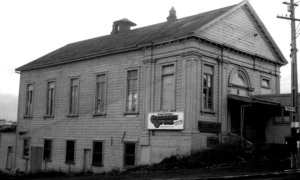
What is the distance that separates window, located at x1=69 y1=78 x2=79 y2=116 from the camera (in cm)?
3250

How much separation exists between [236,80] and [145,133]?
6.77 metres

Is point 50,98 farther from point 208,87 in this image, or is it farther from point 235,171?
point 235,171

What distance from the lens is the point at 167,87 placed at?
86.3 feet

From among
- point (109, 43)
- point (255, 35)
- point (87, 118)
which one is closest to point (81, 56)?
point (109, 43)

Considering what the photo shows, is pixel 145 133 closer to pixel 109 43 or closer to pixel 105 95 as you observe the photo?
pixel 105 95

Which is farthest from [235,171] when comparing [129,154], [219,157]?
[129,154]

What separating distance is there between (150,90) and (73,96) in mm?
8150

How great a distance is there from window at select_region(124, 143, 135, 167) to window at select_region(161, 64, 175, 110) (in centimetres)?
350

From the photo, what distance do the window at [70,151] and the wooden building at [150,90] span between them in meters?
0.07

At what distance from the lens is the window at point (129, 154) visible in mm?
27531

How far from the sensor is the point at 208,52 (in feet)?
85.4

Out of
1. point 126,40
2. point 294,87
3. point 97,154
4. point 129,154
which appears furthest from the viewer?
point 126,40

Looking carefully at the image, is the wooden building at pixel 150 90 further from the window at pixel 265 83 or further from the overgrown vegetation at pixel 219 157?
the overgrown vegetation at pixel 219 157

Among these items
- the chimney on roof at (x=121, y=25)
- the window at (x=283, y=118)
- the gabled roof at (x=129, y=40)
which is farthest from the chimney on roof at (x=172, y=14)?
the window at (x=283, y=118)
